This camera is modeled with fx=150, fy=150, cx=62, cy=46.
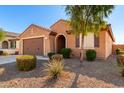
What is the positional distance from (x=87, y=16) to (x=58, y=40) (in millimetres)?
8136

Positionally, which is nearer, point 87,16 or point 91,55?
point 87,16

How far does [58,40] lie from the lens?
17484 millimetres

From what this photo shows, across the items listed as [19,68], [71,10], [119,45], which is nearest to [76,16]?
[71,10]

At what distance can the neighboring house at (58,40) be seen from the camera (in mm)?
13609

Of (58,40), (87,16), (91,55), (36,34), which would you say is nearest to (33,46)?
(36,34)

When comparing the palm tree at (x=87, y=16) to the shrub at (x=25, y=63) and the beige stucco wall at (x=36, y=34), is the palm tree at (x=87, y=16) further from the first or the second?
the beige stucco wall at (x=36, y=34)

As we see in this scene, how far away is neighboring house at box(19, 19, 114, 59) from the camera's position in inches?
536

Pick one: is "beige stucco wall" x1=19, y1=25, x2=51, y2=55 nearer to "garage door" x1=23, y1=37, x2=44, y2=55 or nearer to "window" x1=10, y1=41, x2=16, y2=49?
"garage door" x1=23, y1=37, x2=44, y2=55

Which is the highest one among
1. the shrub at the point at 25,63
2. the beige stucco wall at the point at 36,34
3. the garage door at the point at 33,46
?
the beige stucco wall at the point at 36,34

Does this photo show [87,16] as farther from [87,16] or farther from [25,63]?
[25,63]

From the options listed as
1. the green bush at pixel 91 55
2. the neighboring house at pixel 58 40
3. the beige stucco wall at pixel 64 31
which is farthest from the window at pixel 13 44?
the green bush at pixel 91 55

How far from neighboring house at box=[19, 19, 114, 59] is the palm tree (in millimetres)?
3635

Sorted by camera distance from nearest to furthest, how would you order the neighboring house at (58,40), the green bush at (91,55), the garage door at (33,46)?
the green bush at (91,55) → the neighboring house at (58,40) → the garage door at (33,46)

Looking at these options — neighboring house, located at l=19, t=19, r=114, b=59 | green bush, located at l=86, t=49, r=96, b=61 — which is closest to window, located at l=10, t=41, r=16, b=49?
neighboring house, located at l=19, t=19, r=114, b=59
